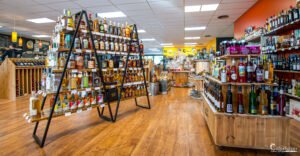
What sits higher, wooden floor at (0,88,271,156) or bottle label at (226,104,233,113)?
bottle label at (226,104,233,113)

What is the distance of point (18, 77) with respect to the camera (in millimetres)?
6363

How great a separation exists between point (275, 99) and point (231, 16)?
5.14 metres

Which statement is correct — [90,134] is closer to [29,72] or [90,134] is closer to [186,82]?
[29,72]

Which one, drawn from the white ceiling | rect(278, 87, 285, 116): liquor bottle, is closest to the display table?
the white ceiling

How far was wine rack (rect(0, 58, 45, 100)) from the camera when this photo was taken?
6062mm

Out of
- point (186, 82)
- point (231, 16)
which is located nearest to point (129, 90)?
point (231, 16)

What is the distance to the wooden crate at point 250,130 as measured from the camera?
2227mm

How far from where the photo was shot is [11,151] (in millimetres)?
2367

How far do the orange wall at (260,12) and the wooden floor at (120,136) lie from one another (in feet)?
9.96

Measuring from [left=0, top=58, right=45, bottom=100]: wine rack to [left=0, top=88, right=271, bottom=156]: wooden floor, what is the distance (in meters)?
2.44

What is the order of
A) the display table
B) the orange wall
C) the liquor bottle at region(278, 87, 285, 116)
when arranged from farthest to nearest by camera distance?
the display table < the orange wall < the liquor bottle at region(278, 87, 285, 116)

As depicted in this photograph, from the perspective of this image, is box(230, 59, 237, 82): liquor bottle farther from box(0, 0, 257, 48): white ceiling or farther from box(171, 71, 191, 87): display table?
box(171, 71, 191, 87): display table

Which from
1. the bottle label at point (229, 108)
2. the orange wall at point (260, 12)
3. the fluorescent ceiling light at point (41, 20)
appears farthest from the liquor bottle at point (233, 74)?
the fluorescent ceiling light at point (41, 20)

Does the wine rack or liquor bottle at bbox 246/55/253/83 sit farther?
the wine rack
